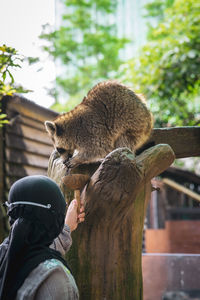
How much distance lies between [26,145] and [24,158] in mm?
195

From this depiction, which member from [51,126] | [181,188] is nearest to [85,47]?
[181,188]

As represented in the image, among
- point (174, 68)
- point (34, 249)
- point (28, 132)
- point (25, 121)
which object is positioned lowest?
point (34, 249)

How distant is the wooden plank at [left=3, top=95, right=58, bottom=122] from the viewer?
14.8ft

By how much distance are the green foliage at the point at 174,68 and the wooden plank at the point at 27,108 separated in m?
1.72

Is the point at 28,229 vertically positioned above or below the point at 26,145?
below

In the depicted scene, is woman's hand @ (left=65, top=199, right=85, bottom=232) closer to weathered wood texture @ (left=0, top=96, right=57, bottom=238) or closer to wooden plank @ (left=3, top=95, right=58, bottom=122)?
weathered wood texture @ (left=0, top=96, right=57, bottom=238)

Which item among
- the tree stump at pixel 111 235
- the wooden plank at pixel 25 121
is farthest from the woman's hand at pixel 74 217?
the wooden plank at pixel 25 121

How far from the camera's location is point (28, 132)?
4992 mm

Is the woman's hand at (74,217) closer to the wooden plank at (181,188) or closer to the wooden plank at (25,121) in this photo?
the wooden plank at (25,121)

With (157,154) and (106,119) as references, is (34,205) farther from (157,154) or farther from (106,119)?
(106,119)

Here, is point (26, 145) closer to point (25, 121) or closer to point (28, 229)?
point (25, 121)

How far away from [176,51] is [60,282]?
554cm

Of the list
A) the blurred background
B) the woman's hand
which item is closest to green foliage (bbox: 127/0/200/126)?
the blurred background

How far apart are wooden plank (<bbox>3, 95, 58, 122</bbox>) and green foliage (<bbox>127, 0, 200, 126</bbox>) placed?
172cm
